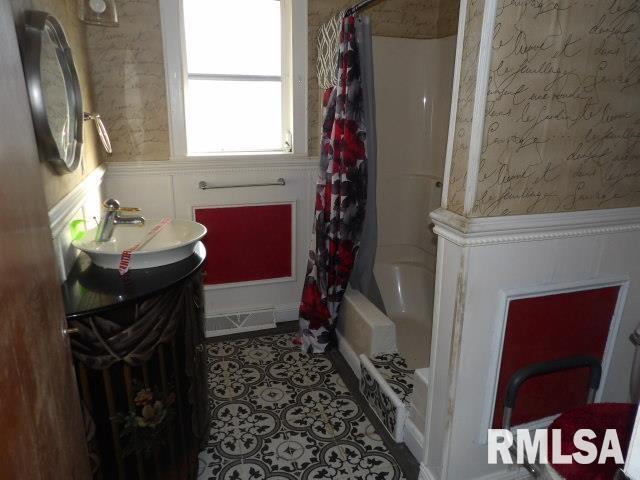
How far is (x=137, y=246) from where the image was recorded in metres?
1.54

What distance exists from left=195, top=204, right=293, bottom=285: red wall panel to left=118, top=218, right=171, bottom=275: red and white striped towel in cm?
77

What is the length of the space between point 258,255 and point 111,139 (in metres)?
1.04

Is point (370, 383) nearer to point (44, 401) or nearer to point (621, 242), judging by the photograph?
point (621, 242)

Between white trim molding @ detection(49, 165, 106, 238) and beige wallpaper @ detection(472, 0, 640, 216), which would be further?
white trim molding @ detection(49, 165, 106, 238)

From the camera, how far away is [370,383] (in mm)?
2066

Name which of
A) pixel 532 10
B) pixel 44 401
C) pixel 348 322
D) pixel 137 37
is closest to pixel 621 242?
pixel 532 10

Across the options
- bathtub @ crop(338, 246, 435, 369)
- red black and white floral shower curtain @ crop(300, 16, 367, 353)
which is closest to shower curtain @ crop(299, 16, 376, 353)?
red black and white floral shower curtain @ crop(300, 16, 367, 353)

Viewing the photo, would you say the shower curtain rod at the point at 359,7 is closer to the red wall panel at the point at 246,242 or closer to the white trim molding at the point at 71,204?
the red wall panel at the point at 246,242

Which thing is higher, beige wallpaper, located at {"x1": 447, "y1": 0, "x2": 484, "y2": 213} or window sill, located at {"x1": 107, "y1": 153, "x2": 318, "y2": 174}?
beige wallpaper, located at {"x1": 447, "y1": 0, "x2": 484, "y2": 213}

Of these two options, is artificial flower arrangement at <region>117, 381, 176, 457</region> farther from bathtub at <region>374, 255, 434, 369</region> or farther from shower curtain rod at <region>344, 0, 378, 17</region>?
shower curtain rod at <region>344, 0, 378, 17</region>

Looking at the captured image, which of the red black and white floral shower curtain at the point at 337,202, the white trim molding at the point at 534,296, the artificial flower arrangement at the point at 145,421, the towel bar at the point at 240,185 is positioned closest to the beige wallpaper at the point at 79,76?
the towel bar at the point at 240,185

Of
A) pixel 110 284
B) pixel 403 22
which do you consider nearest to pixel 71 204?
pixel 110 284

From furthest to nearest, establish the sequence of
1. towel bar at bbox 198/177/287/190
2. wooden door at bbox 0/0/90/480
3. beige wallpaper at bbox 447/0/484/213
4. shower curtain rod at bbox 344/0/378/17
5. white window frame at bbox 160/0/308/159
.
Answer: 1. towel bar at bbox 198/177/287/190
2. white window frame at bbox 160/0/308/159
3. shower curtain rod at bbox 344/0/378/17
4. beige wallpaper at bbox 447/0/484/213
5. wooden door at bbox 0/0/90/480

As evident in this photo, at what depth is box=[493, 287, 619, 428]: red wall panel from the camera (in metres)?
1.45
